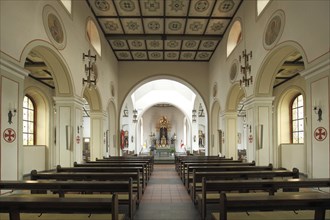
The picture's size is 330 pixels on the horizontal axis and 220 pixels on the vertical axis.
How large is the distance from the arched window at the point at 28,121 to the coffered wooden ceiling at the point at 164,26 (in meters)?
5.12

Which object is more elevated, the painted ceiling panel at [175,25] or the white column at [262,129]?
the painted ceiling panel at [175,25]

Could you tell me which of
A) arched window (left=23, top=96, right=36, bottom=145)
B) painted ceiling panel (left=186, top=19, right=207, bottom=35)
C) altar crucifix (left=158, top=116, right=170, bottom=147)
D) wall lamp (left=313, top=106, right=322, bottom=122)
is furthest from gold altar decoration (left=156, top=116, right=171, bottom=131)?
wall lamp (left=313, top=106, right=322, bottom=122)

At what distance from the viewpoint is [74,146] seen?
10.6 metres

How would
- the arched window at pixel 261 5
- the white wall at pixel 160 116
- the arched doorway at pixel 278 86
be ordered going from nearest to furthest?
the arched doorway at pixel 278 86 < the arched window at pixel 261 5 < the white wall at pixel 160 116

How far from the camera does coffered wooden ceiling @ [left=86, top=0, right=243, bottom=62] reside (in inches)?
482

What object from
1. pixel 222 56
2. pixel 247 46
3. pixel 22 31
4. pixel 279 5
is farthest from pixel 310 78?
pixel 222 56

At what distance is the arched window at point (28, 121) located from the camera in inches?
634

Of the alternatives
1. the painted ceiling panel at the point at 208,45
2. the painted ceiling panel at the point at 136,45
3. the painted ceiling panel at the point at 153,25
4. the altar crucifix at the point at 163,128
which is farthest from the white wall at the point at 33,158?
the altar crucifix at the point at 163,128

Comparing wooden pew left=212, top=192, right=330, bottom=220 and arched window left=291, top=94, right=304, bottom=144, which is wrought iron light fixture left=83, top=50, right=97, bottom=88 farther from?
arched window left=291, top=94, right=304, bottom=144

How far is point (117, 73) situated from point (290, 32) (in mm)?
12354

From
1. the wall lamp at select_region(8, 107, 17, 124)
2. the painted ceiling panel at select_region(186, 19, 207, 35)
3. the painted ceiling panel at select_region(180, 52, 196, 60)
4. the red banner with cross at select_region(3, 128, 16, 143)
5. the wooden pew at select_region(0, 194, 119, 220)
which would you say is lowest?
the wooden pew at select_region(0, 194, 119, 220)

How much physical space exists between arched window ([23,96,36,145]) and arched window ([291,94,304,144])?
43.9 ft

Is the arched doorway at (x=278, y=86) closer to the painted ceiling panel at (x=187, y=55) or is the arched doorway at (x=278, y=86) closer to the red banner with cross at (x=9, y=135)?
the painted ceiling panel at (x=187, y=55)

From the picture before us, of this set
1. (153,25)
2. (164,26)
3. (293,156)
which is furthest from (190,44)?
(293,156)
